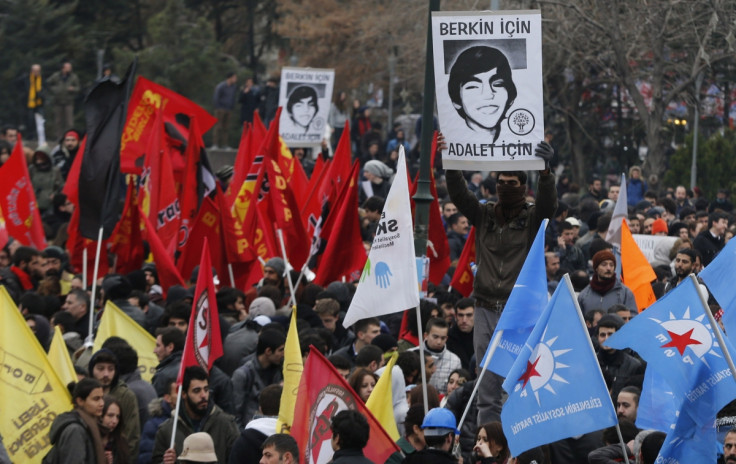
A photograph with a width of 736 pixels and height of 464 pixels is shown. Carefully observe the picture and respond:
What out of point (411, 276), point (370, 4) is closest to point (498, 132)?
point (411, 276)

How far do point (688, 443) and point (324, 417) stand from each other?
2.05 metres

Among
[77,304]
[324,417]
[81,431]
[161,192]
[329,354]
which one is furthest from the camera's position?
[161,192]

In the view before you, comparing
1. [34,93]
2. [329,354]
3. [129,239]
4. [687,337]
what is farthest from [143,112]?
[34,93]

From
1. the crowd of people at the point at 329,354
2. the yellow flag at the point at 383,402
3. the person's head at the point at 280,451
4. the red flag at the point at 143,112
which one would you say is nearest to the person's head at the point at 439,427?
the crowd of people at the point at 329,354

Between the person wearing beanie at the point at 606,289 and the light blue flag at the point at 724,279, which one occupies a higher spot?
the light blue flag at the point at 724,279

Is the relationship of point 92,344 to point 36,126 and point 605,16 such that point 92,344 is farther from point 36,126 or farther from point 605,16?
point 36,126

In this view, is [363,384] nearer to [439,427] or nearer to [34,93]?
[439,427]

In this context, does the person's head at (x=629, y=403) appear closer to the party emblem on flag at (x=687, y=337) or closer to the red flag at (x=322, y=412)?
the party emblem on flag at (x=687, y=337)

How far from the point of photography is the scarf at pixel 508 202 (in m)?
9.82

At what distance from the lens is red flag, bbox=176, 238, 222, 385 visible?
1023cm

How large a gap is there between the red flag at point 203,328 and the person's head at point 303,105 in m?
10.1

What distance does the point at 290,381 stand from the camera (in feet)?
31.9

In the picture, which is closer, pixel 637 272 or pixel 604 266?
pixel 604 266

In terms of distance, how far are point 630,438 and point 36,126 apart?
23466mm
